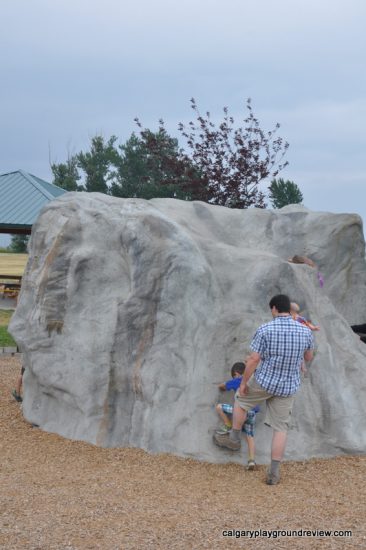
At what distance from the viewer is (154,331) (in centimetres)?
761

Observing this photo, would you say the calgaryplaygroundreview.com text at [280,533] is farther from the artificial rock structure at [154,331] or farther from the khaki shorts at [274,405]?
the artificial rock structure at [154,331]

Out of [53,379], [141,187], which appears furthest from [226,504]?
[141,187]

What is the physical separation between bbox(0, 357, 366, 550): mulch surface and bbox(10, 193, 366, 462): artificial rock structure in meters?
0.30

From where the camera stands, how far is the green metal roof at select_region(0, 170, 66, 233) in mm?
23125

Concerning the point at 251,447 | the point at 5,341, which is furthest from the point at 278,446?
the point at 5,341

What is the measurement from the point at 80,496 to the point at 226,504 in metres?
1.18

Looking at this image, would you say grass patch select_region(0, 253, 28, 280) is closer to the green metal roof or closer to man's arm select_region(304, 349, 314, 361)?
the green metal roof

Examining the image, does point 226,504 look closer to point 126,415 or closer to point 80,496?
point 80,496

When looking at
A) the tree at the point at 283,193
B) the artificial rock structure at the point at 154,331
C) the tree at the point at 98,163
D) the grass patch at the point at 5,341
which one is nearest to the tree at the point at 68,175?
the tree at the point at 98,163

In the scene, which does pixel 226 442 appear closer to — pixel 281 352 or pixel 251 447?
pixel 251 447

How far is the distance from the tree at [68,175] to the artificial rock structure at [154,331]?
33.4 m

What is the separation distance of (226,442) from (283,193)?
25771 mm

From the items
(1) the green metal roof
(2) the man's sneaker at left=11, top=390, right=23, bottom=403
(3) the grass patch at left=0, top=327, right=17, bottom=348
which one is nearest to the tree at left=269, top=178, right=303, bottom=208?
(1) the green metal roof

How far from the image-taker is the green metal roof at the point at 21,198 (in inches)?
910
